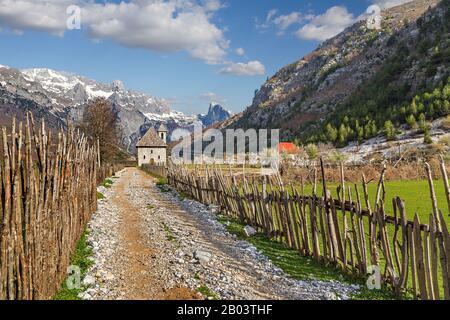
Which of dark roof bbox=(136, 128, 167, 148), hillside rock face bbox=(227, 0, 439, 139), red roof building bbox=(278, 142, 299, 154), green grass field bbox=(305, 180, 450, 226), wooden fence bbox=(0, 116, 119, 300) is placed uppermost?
hillside rock face bbox=(227, 0, 439, 139)

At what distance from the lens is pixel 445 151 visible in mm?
34594

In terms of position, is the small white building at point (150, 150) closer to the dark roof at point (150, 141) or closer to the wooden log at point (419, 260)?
the dark roof at point (150, 141)

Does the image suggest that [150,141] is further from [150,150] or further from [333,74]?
[333,74]

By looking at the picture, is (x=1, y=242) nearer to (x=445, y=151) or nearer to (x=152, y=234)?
(x=152, y=234)

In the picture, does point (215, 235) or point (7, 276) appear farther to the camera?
point (215, 235)

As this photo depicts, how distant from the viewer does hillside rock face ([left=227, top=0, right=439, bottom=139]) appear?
4269 inches

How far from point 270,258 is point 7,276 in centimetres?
550

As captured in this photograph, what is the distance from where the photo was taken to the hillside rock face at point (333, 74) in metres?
108

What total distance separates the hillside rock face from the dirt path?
67540mm

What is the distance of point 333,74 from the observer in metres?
126

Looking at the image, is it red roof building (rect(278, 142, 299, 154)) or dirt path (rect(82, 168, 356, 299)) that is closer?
dirt path (rect(82, 168, 356, 299))

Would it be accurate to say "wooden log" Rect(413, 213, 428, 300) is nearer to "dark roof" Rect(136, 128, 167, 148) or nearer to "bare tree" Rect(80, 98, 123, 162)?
"bare tree" Rect(80, 98, 123, 162)

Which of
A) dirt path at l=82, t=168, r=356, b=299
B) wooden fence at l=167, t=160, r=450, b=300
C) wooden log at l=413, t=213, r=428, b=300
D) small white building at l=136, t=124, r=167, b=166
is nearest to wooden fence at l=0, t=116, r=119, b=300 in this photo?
dirt path at l=82, t=168, r=356, b=299
